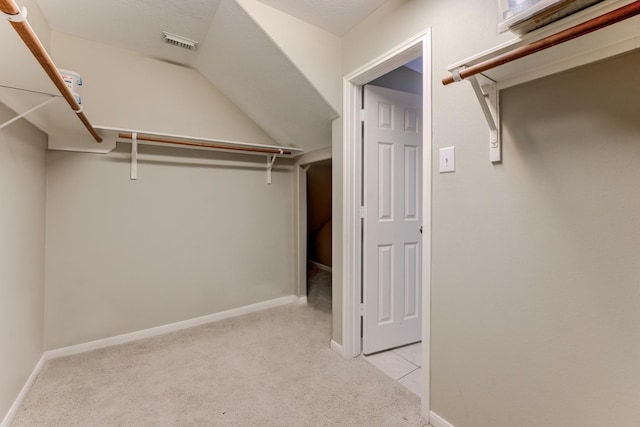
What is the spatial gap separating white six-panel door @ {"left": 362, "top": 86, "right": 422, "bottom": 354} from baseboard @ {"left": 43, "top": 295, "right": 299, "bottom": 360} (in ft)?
4.25

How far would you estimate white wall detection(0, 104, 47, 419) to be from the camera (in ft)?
4.75

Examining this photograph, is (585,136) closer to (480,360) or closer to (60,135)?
(480,360)

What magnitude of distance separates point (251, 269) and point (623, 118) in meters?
2.78

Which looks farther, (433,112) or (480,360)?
(433,112)

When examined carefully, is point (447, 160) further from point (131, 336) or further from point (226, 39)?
point (131, 336)

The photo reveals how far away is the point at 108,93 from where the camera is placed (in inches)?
88.9

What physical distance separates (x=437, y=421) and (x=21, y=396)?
2224 mm

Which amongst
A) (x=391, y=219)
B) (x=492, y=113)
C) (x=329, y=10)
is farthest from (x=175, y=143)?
(x=492, y=113)

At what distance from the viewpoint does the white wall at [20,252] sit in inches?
56.9

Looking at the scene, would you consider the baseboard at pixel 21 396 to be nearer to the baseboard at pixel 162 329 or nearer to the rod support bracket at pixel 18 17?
the baseboard at pixel 162 329

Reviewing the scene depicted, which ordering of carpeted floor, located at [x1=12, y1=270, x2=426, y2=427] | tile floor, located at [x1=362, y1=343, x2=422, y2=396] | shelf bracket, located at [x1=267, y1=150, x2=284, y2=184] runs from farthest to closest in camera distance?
shelf bracket, located at [x1=267, y1=150, x2=284, y2=184], tile floor, located at [x1=362, y1=343, x2=422, y2=396], carpeted floor, located at [x1=12, y1=270, x2=426, y2=427]

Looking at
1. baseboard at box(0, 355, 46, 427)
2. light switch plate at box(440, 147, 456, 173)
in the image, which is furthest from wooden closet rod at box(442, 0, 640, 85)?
baseboard at box(0, 355, 46, 427)

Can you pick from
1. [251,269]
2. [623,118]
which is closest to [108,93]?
[251,269]

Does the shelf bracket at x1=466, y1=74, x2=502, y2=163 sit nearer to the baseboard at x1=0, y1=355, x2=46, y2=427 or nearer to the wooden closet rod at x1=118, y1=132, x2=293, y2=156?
the wooden closet rod at x1=118, y1=132, x2=293, y2=156
